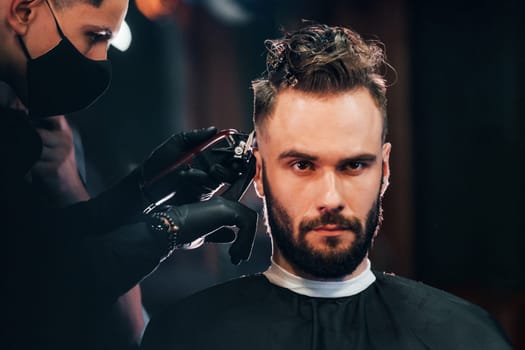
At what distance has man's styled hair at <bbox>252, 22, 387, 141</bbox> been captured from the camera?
5.90 feet

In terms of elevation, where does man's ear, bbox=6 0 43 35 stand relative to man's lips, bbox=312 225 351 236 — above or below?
above

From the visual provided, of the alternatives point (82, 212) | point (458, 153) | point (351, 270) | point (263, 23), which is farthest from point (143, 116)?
point (458, 153)

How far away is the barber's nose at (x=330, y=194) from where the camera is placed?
1.75 metres

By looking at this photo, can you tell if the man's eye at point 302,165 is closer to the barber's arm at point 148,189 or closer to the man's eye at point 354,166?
the man's eye at point 354,166

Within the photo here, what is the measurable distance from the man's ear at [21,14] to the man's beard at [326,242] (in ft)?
2.79

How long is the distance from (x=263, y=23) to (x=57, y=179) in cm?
91

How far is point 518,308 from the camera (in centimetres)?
299

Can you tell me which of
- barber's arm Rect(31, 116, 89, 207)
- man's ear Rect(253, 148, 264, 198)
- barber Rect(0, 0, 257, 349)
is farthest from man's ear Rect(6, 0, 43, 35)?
man's ear Rect(253, 148, 264, 198)

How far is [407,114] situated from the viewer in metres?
2.71

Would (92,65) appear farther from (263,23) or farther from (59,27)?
(263,23)

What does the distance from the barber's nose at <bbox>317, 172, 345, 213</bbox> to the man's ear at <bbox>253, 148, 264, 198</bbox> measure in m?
0.23

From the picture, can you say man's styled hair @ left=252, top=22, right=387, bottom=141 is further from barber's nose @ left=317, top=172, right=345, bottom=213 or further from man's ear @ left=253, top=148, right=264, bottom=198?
barber's nose @ left=317, top=172, right=345, bottom=213

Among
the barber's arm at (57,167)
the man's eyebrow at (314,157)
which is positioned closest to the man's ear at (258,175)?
the man's eyebrow at (314,157)

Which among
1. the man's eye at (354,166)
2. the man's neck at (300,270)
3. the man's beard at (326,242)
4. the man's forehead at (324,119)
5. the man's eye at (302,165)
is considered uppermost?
the man's forehead at (324,119)
